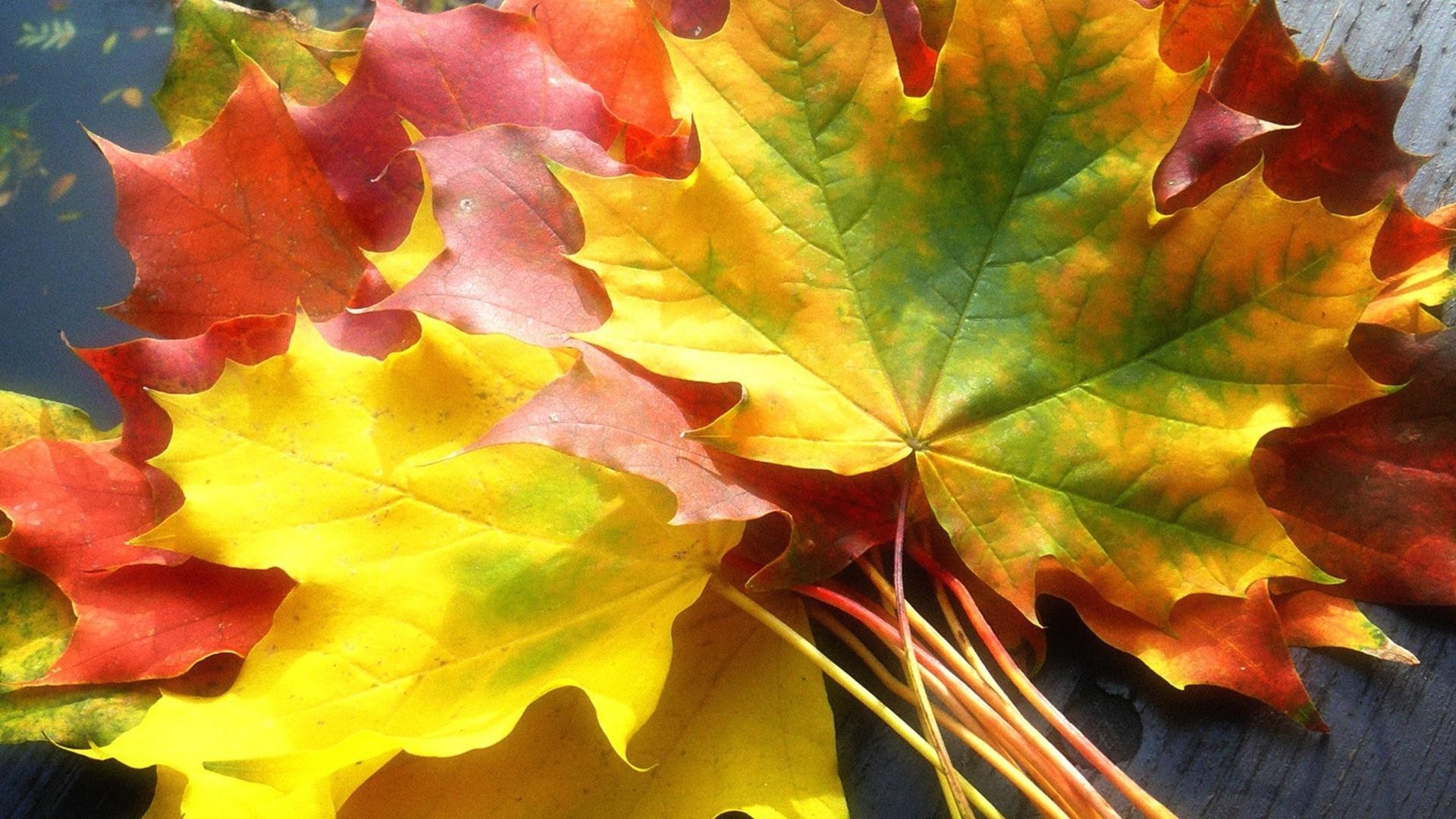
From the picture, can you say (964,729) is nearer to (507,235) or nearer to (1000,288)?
(1000,288)

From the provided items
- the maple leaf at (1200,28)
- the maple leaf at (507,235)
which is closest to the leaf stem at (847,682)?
the maple leaf at (507,235)

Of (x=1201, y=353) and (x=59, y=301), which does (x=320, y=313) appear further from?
(x=1201, y=353)

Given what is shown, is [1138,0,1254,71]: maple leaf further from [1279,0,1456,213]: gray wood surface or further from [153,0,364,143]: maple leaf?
[153,0,364,143]: maple leaf

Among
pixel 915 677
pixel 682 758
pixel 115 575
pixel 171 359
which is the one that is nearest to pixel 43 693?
pixel 115 575

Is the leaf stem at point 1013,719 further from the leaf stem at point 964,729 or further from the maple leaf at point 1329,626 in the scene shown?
the maple leaf at point 1329,626

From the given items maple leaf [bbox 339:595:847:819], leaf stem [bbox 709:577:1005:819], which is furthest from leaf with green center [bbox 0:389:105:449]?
leaf stem [bbox 709:577:1005:819]

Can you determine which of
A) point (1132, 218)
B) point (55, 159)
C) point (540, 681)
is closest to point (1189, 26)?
point (1132, 218)

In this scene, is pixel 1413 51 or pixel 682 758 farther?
pixel 1413 51
